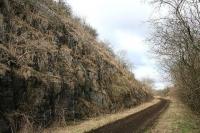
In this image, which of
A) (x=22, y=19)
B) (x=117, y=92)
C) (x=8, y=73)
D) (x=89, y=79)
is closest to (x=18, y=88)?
(x=8, y=73)

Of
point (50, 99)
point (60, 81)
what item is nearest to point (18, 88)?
point (50, 99)

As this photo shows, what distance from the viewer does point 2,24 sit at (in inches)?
717

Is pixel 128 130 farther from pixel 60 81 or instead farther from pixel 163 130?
pixel 60 81

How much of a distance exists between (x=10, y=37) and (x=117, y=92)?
18.2m

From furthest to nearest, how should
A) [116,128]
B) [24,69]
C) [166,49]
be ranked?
[166,49] → [116,128] → [24,69]

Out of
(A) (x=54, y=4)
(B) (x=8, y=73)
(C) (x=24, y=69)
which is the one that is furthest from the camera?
(A) (x=54, y=4)

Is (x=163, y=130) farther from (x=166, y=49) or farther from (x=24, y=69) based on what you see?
(x=24, y=69)

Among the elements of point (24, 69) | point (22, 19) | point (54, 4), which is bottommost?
point (24, 69)

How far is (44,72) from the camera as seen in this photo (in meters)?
19.5

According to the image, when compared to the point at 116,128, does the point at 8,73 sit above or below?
above

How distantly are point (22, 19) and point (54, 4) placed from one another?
964cm

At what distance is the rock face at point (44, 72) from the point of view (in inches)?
636

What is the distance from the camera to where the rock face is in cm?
1616

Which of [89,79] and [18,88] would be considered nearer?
[18,88]
